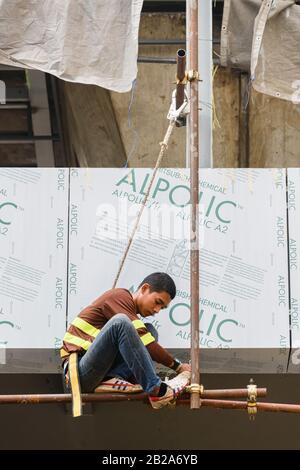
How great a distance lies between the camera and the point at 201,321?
11.4 meters

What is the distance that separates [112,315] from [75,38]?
3.69 meters

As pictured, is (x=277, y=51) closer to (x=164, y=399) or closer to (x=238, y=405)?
(x=238, y=405)

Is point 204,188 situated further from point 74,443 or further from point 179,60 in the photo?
point 74,443

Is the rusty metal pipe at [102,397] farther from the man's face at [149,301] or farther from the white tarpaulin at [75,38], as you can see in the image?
the white tarpaulin at [75,38]

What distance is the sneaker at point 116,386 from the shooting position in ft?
32.3

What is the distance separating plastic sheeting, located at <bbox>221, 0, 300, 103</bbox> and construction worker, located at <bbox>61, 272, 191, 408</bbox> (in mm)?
3345

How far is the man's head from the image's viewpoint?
10.2m

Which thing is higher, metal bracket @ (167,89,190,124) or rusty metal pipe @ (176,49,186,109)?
rusty metal pipe @ (176,49,186,109)

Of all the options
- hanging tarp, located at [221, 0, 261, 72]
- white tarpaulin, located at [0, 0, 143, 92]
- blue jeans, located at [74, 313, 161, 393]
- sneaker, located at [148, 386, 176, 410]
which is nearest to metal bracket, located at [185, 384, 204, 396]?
sneaker, located at [148, 386, 176, 410]

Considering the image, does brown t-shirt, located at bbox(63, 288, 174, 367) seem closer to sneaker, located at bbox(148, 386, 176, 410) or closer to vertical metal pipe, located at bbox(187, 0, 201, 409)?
vertical metal pipe, located at bbox(187, 0, 201, 409)

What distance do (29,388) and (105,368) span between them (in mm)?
3633

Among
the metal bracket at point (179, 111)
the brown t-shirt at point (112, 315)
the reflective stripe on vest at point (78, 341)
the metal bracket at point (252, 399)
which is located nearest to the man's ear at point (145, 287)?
the brown t-shirt at point (112, 315)

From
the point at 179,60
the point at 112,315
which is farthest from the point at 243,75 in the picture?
the point at 112,315

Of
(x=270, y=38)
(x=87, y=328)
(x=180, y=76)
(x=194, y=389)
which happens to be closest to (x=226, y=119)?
(x=270, y=38)
